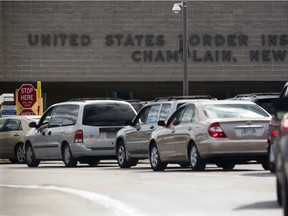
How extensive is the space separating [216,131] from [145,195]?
6.88m

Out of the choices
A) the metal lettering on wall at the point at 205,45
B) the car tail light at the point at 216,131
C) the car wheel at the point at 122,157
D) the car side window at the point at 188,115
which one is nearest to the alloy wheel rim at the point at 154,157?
the car side window at the point at 188,115

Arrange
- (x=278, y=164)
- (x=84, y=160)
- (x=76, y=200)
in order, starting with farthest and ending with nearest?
(x=84, y=160)
(x=76, y=200)
(x=278, y=164)

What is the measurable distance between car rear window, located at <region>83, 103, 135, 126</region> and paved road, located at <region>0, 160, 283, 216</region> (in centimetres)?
716

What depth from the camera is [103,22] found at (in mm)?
66188

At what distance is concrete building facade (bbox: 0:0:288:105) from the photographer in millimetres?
65812

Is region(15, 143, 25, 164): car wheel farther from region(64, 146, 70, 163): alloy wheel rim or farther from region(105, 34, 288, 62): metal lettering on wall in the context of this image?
region(105, 34, 288, 62): metal lettering on wall

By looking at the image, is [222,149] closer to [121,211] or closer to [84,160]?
[84,160]

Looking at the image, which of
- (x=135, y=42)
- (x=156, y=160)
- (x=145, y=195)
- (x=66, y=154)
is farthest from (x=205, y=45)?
(x=145, y=195)

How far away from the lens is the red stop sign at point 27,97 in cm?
4466

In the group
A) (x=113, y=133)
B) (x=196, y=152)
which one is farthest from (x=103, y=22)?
(x=196, y=152)

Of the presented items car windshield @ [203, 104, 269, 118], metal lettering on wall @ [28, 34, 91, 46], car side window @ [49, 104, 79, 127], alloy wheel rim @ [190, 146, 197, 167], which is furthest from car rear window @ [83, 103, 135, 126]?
metal lettering on wall @ [28, 34, 91, 46]

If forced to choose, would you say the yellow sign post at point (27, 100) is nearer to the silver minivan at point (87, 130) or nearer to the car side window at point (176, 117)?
the silver minivan at point (87, 130)

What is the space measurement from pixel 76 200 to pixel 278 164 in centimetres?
354

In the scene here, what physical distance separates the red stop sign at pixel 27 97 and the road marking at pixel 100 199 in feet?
Result: 85.5
